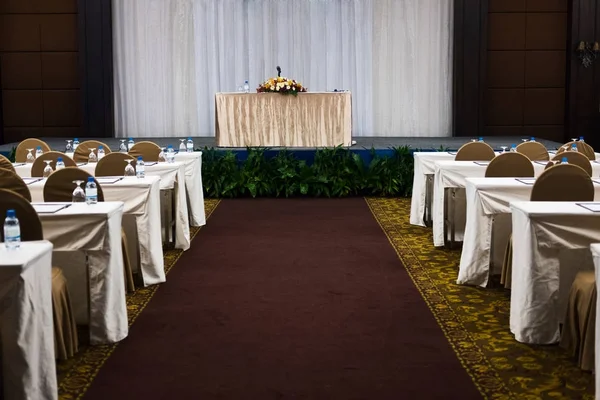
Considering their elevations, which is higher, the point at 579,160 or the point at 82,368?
the point at 579,160

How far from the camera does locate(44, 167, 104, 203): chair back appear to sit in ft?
19.5

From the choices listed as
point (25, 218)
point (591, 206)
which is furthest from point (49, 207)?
point (591, 206)

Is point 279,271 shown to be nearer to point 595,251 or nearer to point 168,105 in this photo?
point 595,251

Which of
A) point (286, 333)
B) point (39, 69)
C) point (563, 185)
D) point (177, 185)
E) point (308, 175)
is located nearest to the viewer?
point (286, 333)

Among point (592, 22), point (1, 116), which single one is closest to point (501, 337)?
point (592, 22)

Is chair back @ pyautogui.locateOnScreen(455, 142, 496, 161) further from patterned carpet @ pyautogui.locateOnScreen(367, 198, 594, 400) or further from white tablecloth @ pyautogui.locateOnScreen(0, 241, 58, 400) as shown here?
white tablecloth @ pyautogui.locateOnScreen(0, 241, 58, 400)

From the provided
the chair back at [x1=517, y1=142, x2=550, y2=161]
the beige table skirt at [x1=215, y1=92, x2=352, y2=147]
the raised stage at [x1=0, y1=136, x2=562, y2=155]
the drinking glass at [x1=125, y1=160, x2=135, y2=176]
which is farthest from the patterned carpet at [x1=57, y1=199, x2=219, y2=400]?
the raised stage at [x1=0, y1=136, x2=562, y2=155]

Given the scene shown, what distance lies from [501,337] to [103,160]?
3.64 metres

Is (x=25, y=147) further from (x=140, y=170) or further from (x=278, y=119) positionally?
(x=278, y=119)

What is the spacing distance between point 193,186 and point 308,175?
323 centimetres

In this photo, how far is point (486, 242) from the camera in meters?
6.37

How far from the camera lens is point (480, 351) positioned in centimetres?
491

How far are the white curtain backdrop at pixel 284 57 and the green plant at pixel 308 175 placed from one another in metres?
4.80

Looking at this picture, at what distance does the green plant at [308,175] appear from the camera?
12.3 meters
